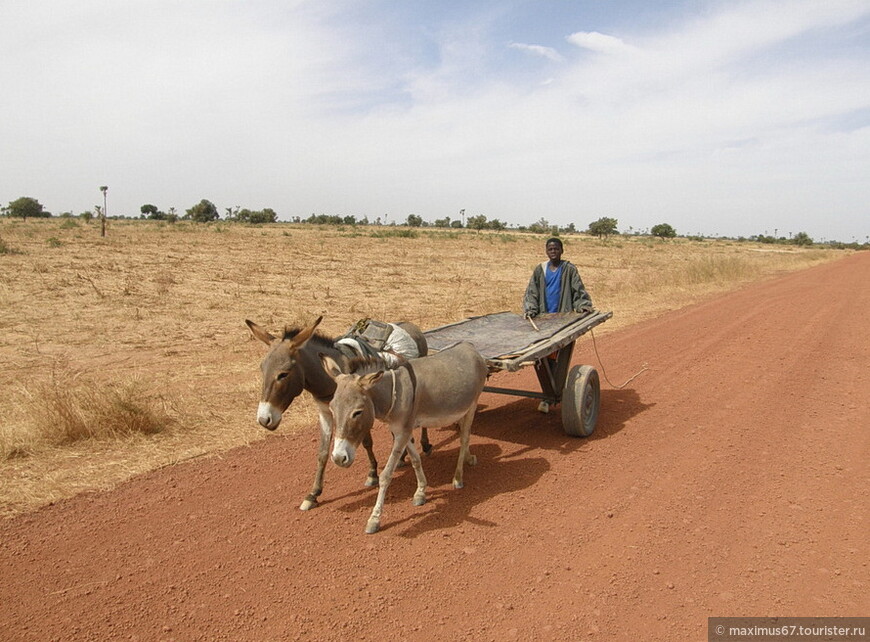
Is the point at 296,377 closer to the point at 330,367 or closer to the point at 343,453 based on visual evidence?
the point at 330,367

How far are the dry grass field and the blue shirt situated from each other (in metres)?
2.52

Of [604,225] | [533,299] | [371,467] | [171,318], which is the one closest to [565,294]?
Result: [533,299]

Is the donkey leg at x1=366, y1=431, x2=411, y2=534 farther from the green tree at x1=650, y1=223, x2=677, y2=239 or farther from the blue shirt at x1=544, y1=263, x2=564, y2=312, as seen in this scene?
the green tree at x1=650, y1=223, x2=677, y2=239

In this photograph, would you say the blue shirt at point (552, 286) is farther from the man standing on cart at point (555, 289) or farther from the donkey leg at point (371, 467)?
the donkey leg at point (371, 467)

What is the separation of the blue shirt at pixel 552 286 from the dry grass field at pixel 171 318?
2523 millimetres

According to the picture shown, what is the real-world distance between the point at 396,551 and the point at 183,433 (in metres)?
3.11

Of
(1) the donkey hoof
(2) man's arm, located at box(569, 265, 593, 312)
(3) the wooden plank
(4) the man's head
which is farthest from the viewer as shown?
(2) man's arm, located at box(569, 265, 593, 312)

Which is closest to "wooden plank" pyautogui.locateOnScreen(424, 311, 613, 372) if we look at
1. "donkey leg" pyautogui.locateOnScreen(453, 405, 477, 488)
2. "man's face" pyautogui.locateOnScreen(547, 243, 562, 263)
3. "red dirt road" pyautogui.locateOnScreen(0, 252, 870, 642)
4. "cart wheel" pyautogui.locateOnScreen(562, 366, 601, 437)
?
"cart wheel" pyautogui.locateOnScreen(562, 366, 601, 437)

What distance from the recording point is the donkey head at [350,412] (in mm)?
3480

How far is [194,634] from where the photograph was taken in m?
2.99

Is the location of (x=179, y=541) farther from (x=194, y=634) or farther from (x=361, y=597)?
(x=361, y=597)

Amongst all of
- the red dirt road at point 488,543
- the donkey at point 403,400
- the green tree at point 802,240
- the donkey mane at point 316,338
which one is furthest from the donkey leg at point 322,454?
the green tree at point 802,240

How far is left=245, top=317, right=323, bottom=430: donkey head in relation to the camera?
150 inches

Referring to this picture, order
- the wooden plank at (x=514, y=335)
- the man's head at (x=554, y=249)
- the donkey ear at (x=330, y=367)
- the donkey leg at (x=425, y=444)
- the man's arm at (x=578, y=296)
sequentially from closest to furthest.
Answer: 1. the donkey ear at (x=330, y=367)
2. the wooden plank at (x=514, y=335)
3. the donkey leg at (x=425, y=444)
4. the man's head at (x=554, y=249)
5. the man's arm at (x=578, y=296)
